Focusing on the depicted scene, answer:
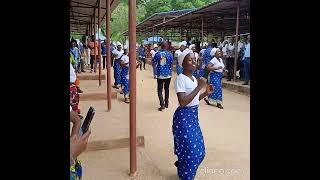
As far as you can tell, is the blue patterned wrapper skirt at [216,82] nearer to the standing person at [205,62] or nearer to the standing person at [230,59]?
the standing person at [205,62]

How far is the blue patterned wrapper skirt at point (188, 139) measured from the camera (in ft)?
12.4

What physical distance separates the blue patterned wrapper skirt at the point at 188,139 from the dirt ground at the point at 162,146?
52 centimetres

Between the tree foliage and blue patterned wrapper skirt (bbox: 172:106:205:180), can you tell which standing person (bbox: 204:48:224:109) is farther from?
the tree foliage

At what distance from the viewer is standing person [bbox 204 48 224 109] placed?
8.53 m

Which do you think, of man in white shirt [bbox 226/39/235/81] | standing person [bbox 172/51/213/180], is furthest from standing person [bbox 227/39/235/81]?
standing person [bbox 172/51/213/180]

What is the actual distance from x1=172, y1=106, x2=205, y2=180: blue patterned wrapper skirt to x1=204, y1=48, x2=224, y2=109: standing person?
4749 millimetres

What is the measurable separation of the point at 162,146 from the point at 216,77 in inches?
152

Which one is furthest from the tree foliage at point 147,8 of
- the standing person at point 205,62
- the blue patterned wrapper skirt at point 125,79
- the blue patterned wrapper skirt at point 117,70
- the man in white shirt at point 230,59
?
the blue patterned wrapper skirt at point 125,79

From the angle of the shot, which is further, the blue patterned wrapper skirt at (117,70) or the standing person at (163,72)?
the blue patterned wrapper skirt at (117,70)

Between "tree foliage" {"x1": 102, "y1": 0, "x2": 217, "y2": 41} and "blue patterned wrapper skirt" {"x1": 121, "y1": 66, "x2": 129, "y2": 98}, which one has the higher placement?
"tree foliage" {"x1": 102, "y1": 0, "x2": 217, "y2": 41}
